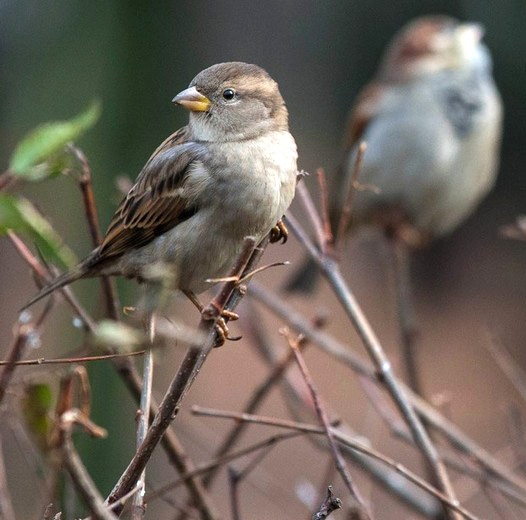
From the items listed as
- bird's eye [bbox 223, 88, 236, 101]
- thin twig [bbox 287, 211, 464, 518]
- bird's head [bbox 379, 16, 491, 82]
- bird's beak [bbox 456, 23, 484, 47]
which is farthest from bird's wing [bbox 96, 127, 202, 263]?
bird's beak [bbox 456, 23, 484, 47]

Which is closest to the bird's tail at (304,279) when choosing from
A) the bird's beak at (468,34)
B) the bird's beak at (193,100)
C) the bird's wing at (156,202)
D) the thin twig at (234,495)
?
the bird's beak at (468,34)

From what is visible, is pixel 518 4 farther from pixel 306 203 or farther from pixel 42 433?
pixel 42 433

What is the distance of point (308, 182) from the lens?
839cm

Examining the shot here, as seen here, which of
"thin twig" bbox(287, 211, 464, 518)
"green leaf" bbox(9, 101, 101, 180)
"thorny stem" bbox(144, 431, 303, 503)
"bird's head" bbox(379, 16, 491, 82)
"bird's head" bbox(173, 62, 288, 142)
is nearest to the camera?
"green leaf" bbox(9, 101, 101, 180)

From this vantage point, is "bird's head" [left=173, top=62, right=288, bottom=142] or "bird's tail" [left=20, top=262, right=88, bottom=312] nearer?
"bird's tail" [left=20, top=262, right=88, bottom=312]

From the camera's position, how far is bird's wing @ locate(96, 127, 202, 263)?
1.97m

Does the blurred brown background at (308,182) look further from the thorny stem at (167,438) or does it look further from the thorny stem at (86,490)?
the thorny stem at (86,490)

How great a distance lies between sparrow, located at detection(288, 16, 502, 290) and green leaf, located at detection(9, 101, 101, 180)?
2.99 meters

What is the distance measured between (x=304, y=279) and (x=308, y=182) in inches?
152

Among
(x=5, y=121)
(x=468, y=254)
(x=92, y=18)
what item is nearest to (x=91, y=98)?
(x=92, y=18)

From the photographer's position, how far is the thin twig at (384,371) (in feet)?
5.29

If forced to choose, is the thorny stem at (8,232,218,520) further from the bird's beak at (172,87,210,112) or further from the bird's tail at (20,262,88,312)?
the bird's beak at (172,87,210,112)

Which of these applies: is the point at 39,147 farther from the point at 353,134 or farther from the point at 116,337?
the point at 353,134

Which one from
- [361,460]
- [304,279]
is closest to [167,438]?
[361,460]
